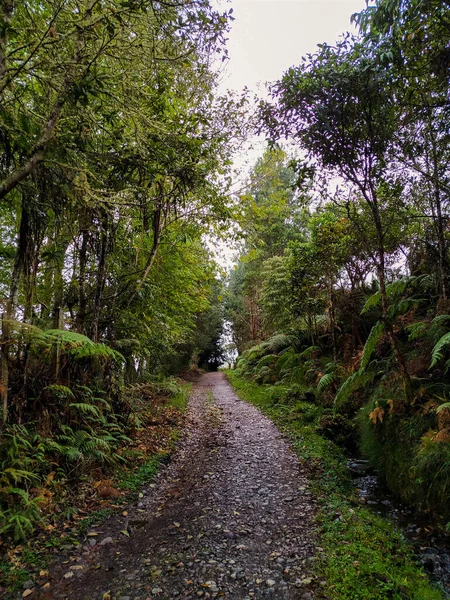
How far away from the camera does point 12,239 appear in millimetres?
8297

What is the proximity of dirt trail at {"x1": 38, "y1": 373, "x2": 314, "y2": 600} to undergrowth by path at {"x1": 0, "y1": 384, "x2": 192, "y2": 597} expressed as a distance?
0.19 m

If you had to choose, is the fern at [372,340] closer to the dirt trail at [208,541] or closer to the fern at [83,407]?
the dirt trail at [208,541]

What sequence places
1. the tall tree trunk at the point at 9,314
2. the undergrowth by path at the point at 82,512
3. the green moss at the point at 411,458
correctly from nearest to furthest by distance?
the undergrowth by path at the point at 82,512, the green moss at the point at 411,458, the tall tree trunk at the point at 9,314

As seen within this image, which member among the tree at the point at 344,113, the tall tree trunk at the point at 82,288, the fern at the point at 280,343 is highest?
the tree at the point at 344,113

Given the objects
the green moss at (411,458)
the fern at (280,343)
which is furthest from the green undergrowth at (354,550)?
the fern at (280,343)

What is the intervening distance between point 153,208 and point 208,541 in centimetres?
674

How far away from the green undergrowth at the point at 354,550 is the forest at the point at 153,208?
0.79 ft

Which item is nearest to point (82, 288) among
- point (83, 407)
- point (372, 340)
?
point (83, 407)

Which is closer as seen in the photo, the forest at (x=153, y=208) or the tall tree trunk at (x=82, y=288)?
the forest at (x=153, y=208)

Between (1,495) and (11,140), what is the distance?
15.1 ft

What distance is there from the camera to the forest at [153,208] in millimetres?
4176

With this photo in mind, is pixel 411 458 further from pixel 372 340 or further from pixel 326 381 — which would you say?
pixel 326 381

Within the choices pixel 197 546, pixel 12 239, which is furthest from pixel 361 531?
pixel 12 239

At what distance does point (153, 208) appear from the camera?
792cm
